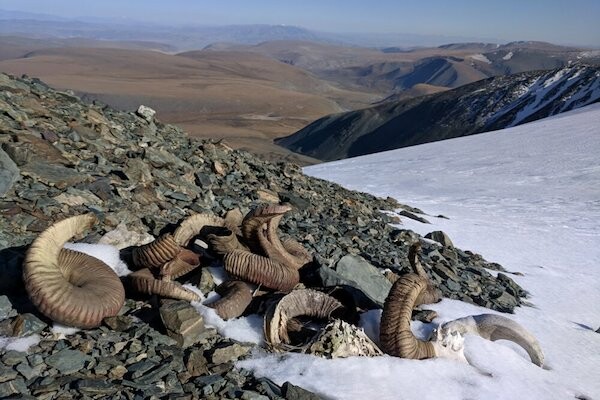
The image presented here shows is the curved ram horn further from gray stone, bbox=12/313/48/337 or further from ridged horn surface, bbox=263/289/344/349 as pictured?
gray stone, bbox=12/313/48/337

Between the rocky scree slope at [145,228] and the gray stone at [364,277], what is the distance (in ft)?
0.05

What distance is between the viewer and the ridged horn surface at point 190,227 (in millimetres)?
5289

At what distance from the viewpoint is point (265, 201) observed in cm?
820

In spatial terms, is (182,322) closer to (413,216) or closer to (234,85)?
(413,216)

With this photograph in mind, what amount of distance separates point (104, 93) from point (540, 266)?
326ft

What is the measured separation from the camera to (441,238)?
945 centimetres

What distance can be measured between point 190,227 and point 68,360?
6.60 ft

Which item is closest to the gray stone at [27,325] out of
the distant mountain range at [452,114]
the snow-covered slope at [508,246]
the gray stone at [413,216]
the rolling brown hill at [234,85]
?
the snow-covered slope at [508,246]

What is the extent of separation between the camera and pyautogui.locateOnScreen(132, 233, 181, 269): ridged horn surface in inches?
186

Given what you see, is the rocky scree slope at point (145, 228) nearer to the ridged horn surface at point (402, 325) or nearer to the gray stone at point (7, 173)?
the gray stone at point (7, 173)

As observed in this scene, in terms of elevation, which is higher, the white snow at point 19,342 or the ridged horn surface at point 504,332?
the white snow at point 19,342

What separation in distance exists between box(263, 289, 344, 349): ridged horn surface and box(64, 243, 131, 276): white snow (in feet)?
4.88

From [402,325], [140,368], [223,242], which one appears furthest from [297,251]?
[140,368]

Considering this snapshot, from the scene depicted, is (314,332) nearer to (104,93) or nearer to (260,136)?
(260,136)
